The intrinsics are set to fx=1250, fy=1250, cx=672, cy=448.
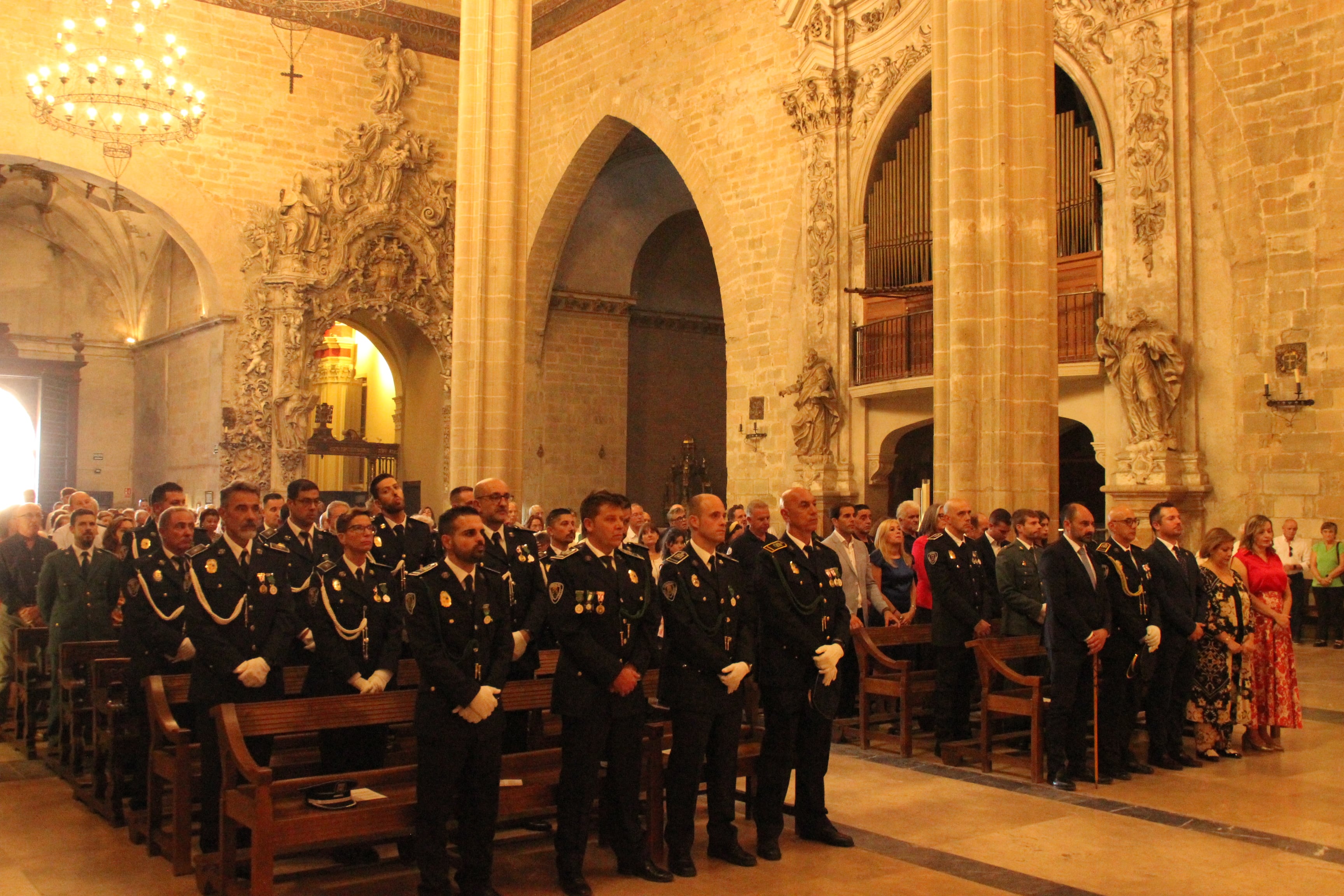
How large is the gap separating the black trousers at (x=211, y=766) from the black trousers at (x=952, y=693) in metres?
4.07

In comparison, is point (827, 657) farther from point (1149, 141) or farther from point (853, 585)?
point (1149, 141)

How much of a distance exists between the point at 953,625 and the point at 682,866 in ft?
10.2

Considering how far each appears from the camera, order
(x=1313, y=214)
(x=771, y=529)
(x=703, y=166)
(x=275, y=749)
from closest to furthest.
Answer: (x=275, y=749) < (x=1313, y=214) < (x=771, y=529) < (x=703, y=166)

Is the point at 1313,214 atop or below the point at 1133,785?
atop

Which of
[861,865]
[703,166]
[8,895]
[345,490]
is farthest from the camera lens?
[345,490]

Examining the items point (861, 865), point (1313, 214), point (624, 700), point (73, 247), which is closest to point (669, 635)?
point (624, 700)

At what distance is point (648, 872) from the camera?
4.95 metres

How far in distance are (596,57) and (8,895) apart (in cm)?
1752

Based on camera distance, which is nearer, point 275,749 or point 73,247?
point 275,749

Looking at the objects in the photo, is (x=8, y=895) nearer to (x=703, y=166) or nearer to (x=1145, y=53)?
(x=1145, y=53)

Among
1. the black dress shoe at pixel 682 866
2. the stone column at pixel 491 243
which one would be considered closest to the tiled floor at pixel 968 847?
the black dress shoe at pixel 682 866

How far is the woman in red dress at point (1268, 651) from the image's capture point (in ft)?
24.8

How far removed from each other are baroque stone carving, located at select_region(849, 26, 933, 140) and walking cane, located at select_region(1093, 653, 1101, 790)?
1030 cm

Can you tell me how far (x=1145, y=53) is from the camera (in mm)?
12969
